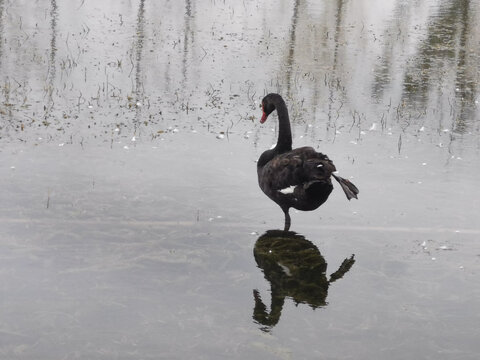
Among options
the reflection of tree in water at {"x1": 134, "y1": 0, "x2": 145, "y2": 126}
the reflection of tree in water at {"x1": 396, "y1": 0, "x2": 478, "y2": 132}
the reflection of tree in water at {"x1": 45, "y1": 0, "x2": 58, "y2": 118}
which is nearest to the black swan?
the reflection of tree in water at {"x1": 134, "y1": 0, "x2": 145, "y2": 126}

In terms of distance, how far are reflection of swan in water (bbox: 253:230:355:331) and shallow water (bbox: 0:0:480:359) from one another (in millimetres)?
29

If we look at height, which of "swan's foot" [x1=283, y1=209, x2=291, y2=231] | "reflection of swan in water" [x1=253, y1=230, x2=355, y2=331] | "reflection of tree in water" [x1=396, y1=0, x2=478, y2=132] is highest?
"reflection of tree in water" [x1=396, y1=0, x2=478, y2=132]

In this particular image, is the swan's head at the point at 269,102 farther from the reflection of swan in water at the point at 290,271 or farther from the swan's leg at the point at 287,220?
the reflection of swan in water at the point at 290,271

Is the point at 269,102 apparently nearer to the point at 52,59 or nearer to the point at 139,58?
the point at 139,58

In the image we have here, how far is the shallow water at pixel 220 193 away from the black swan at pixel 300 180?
469mm

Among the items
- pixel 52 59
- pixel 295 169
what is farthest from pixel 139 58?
pixel 295 169

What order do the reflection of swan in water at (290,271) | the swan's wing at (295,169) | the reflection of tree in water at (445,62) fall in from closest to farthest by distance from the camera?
1. the reflection of swan in water at (290,271)
2. the swan's wing at (295,169)
3. the reflection of tree in water at (445,62)

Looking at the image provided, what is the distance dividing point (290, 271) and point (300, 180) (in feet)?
3.34

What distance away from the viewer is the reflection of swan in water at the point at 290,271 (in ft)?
23.8

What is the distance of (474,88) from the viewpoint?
1590 centimetres

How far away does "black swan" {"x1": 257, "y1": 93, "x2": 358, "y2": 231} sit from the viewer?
835 cm

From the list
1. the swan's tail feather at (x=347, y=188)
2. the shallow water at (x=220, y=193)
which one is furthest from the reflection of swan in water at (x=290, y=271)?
the swan's tail feather at (x=347, y=188)

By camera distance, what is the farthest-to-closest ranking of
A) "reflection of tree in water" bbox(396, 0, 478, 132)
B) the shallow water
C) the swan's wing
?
"reflection of tree in water" bbox(396, 0, 478, 132), the swan's wing, the shallow water

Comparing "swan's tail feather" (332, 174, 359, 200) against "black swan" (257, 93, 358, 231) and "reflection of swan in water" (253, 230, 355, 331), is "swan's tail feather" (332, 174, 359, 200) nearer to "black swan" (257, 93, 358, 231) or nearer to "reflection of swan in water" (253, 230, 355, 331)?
"black swan" (257, 93, 358, 231)
